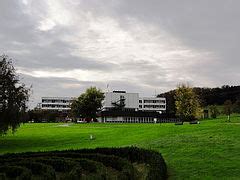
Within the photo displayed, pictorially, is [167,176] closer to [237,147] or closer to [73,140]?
[237,147]

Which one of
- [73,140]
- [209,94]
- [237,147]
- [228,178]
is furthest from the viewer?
[209,94]

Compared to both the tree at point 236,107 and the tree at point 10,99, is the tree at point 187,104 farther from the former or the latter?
the tree at point 10,99

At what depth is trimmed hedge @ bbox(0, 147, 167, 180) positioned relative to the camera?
679 inches

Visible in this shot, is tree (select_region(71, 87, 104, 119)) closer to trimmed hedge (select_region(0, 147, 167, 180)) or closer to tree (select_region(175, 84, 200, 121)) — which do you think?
tree (select_region(175, 84, 200, 121))

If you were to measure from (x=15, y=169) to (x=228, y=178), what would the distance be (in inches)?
410

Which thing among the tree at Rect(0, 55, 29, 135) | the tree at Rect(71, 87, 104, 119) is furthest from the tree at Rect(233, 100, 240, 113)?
the tree at Rect(0, 55, 29, 135)

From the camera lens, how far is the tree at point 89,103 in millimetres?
131625

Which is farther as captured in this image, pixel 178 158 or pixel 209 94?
pixel 209 94

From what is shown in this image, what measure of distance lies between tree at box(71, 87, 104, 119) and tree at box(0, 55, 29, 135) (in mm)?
82529

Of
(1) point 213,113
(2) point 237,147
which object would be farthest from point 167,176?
(1) point 213,113

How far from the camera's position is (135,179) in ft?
65.1

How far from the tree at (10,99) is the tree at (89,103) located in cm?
8253

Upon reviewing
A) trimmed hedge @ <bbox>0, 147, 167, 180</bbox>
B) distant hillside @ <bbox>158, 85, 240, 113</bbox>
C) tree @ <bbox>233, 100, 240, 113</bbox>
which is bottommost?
trimmed hedge @ <bbox>0, 147, 167, 180</bbox>

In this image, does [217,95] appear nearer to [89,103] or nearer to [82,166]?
[89,103]
